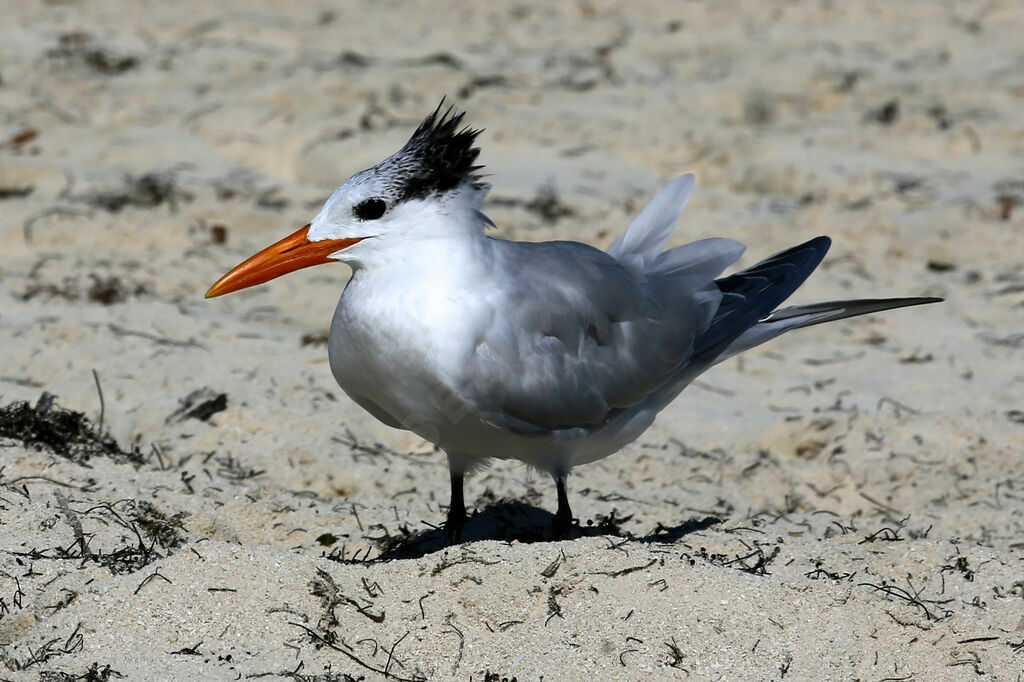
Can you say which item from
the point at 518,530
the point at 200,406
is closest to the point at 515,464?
the point at 518,530

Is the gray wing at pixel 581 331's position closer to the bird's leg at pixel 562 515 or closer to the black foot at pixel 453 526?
the bird's leg at pixel 562 515

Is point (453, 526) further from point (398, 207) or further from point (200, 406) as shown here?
point (200, 406)

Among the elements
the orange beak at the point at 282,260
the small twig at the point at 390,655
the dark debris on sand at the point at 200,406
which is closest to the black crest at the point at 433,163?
the orange beak at the point at 282,260

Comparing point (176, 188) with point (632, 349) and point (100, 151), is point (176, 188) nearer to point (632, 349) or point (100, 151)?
point (100, 151)

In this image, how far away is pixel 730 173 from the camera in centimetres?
750

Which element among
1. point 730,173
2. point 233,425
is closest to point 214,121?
point 730,173

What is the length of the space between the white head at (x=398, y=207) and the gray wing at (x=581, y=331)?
8.0 inches

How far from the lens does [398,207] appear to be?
11.6ft

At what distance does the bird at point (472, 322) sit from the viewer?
11.3 feet

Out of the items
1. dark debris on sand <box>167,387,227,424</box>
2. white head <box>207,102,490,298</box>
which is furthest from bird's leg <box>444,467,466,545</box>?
dark debris on sand <box>167,387,227,424</box>

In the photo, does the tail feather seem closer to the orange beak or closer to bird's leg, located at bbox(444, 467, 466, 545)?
bird's leg, located at bbox(444, 467, 466, 545)

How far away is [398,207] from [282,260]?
14.0 inches

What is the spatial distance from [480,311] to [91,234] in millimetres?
3644

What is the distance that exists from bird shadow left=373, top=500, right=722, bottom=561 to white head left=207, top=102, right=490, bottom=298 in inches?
33.7
